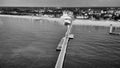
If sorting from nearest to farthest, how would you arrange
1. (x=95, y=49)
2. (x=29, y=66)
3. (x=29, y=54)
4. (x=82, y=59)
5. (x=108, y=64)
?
1. (x=29, y=66)
2. (x=108, y=64)
3. (x=82, y=59)
4. (x=29, y=54)
5. (x=95, y=49)

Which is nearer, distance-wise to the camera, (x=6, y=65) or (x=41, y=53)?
(x=6, y=65)

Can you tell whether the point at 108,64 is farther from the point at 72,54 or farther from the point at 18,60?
the point at 18,60

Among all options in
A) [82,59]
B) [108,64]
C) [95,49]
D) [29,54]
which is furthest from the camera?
[95,49]

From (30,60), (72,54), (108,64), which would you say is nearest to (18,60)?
(30,60)

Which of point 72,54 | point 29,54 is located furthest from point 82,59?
point 29,54

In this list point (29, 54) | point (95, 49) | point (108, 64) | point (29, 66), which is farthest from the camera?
point (95, 49)

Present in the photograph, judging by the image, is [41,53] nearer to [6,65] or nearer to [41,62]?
[41,62]

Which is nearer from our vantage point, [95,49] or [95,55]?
[95,55]
